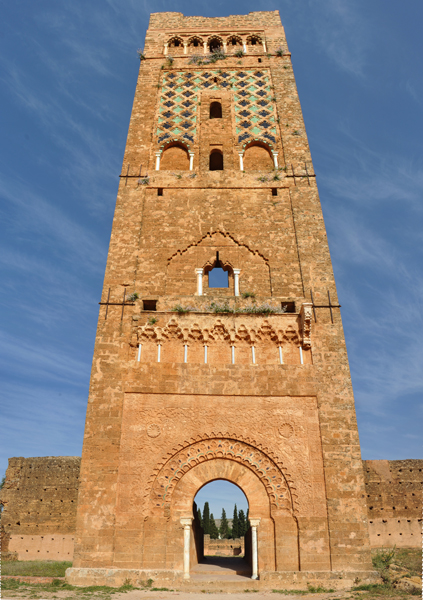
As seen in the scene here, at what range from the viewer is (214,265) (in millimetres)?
12281

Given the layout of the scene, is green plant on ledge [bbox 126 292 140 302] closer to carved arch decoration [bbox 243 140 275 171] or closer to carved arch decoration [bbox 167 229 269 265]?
carved arch decoration [bbox 167 229 269 265]

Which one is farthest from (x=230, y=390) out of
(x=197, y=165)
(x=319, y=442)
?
(x=197, y=165)

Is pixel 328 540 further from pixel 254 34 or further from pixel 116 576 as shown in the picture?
pixel 254 34

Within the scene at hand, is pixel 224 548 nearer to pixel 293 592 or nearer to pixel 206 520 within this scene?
pixel 206 520

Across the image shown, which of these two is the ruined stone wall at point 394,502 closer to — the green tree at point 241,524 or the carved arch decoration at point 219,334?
the carved arch decoration at point 219,334

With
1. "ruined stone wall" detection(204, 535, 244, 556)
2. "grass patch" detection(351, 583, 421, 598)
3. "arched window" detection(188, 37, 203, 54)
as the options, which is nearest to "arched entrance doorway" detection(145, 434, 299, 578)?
"grass patch" detection(351, 583, 421, 598)

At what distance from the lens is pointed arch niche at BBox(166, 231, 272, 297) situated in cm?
1179

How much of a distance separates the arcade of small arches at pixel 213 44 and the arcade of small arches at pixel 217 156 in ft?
17.2

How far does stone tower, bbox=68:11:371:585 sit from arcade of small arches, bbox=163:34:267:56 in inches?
168

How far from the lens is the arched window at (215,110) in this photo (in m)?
15.9

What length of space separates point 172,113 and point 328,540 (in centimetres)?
1353

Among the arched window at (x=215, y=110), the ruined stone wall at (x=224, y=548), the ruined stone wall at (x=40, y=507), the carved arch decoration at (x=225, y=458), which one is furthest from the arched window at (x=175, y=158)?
the ruined stone wall at (x=224, y=548)

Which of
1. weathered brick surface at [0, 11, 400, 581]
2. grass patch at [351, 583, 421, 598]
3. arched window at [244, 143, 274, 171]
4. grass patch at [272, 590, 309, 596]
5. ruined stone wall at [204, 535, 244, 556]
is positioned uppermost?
arched window at [244, 143, 274, 171]

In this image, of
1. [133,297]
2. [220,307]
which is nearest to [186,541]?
[220,307]
